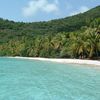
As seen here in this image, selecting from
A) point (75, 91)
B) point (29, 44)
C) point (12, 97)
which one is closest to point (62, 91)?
point (75, 91)

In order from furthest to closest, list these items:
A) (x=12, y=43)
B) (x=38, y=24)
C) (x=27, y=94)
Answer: (x=38, y=24)
(x=12, y=43)
(x=27, y=94)

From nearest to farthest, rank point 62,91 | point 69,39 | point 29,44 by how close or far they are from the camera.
A: point 62,91, point 69,39, point 29,44

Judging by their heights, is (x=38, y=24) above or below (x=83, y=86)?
above

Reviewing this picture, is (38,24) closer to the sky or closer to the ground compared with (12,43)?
closer to the sky

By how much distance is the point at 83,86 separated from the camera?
22.8m

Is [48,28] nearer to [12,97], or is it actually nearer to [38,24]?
[38,24]

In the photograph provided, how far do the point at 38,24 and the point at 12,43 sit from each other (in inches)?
1847

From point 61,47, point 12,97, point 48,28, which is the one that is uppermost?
point 48,28

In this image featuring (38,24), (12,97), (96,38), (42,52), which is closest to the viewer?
(12,97)

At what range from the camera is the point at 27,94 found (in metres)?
19.1

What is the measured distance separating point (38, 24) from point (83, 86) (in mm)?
113045

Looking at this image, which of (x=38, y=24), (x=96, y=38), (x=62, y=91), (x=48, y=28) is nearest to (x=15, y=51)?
(x=96, y=38)

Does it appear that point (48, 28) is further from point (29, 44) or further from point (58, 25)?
point (29, 44)

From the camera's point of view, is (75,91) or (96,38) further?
(96,38)
